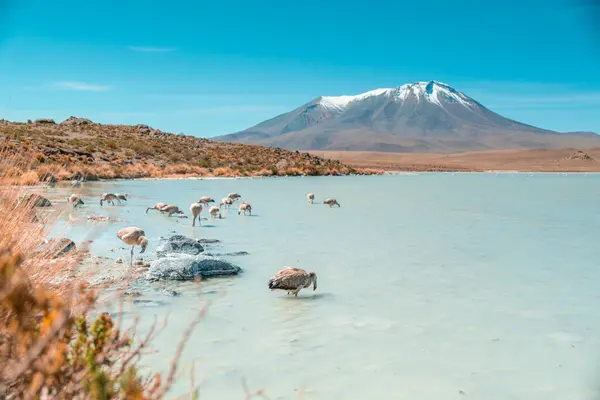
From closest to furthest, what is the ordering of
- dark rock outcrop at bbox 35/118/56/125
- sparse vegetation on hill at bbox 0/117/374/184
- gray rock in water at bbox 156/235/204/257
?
gray rock in water at bbox 156/235/204/257 < sparse vegetation on hill at bbox 0/117/374/184 < dark rock outcrop at bbox 35/118/56/125

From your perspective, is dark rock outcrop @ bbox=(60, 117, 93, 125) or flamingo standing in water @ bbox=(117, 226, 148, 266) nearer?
flamingo standing in water @ bbox=(117, 226, 148, 266)

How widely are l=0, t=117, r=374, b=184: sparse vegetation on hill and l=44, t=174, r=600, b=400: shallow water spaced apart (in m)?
18.1

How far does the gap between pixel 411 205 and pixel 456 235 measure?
6.81 m

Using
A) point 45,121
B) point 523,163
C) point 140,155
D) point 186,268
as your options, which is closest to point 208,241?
point 186,268

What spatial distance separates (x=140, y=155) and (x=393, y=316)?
34.9 meters

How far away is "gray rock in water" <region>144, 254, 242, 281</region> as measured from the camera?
22.1ft

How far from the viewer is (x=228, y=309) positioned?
5637mm

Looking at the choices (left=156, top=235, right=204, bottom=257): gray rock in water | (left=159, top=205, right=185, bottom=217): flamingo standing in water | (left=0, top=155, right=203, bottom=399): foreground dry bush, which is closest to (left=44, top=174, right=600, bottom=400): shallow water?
(left=156, top=235, right=204, bottom=257): gray rock in water

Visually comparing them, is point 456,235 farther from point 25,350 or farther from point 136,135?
point 136,135

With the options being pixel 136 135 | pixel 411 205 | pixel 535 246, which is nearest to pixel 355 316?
pixel 535 246

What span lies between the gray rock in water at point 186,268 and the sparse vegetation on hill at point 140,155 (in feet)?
60.7

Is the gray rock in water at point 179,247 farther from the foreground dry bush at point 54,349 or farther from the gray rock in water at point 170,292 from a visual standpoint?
Answer: the foreground dry bush at point 54,349

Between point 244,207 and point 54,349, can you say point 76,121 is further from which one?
point 54,349

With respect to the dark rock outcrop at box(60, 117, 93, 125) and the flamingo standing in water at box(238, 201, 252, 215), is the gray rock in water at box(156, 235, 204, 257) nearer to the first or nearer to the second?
the flamingo standing in water at box(238, 201, 252, 215)
